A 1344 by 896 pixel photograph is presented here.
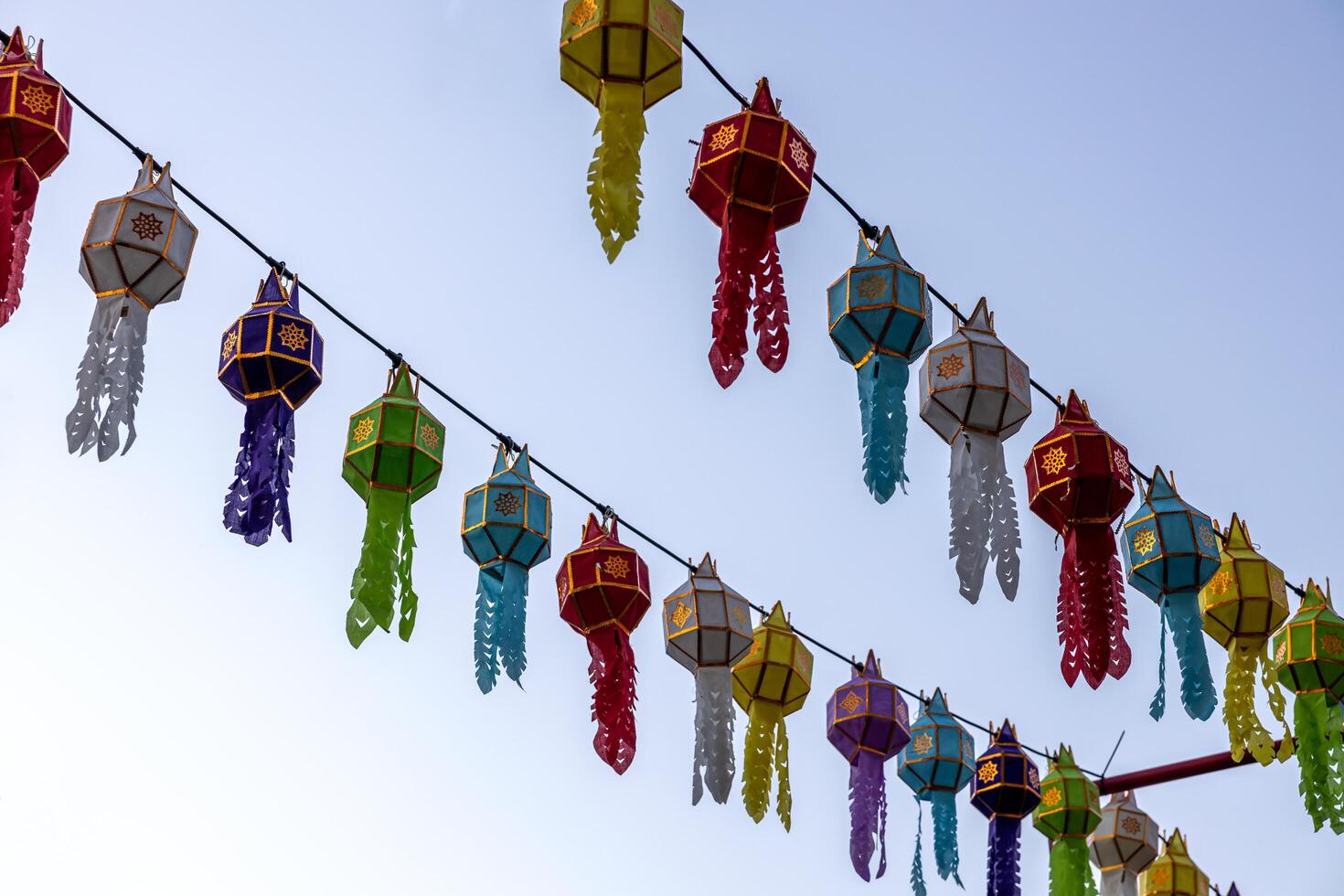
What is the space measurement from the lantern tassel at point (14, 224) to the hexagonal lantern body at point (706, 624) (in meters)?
3.11

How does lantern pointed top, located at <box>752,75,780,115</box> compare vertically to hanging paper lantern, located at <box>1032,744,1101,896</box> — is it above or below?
above

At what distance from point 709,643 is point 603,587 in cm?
54

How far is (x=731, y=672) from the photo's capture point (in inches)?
275

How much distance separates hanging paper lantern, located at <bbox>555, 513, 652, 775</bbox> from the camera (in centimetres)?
646

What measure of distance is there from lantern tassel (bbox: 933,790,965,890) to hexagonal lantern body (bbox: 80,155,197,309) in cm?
429

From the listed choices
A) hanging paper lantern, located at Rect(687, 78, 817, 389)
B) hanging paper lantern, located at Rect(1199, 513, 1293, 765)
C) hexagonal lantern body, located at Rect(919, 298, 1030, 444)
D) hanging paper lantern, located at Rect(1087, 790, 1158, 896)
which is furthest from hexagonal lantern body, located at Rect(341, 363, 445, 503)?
hanging paper lantern, located at Rect(1087, 790, 1158, 896)

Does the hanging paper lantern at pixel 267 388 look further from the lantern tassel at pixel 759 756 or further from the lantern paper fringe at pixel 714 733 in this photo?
the lantern tassel at pixel 759 756

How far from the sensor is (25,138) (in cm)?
471

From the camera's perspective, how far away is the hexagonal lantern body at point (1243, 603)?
729 centimetres

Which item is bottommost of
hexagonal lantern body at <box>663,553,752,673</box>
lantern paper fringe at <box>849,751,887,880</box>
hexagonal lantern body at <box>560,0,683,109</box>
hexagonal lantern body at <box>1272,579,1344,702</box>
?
lantern paper fringe at <box>849,751,887,880</box>

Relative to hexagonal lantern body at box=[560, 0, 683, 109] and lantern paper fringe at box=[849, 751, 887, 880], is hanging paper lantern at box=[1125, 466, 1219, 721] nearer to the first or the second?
lantern paper fringe at box=[849, 751, 887, 880]

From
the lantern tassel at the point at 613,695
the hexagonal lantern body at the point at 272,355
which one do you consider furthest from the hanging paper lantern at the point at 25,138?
the lantern tassel at the point at 613,695

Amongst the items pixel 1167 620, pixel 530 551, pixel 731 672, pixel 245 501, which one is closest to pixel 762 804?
pixel 731 672

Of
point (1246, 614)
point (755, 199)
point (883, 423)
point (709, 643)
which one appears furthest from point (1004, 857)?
point (755, 199)
